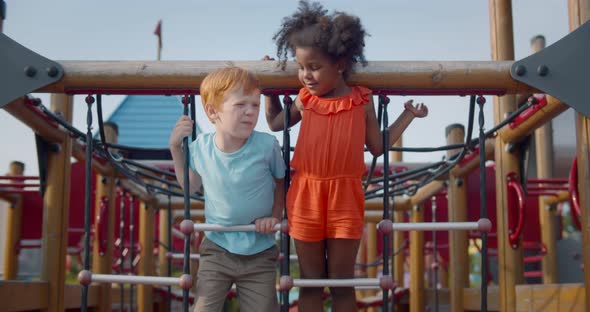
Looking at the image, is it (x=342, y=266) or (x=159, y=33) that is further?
(x=159, y=33)

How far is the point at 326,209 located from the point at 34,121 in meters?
1.97

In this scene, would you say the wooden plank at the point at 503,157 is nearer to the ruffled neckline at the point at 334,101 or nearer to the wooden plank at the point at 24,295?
the ruffled neckline at the point at 334,101

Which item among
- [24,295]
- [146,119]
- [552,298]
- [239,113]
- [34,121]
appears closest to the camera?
[239,113]

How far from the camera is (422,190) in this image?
5.91 meters

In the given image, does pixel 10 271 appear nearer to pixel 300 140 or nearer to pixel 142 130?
pixel 300 140

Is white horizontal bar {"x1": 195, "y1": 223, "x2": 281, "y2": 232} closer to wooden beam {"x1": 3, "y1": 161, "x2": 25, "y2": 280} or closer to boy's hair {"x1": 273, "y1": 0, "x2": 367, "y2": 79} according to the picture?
boy's hair {"x1": 273, "y1": 0, "x2": 367, "y2": 79}

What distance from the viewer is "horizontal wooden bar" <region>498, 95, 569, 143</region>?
126 inches

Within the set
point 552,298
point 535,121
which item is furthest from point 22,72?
point 552,298

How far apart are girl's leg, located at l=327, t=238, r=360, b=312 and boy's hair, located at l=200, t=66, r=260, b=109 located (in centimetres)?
64

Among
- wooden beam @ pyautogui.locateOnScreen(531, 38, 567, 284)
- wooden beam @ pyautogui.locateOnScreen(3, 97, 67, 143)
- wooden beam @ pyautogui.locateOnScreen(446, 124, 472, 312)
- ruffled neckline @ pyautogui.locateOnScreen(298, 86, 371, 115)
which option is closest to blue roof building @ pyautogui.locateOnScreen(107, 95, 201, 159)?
wooden beam @ pyautogui.locateOnScreen(531, 38, 567, 284)

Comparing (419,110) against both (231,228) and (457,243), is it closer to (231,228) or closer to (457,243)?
(231,228)

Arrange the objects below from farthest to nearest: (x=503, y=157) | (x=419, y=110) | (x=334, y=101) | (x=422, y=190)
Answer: (x=422, y=190)
(x=503, y=157)
(x=419, y=110)
(x=334, y=101)

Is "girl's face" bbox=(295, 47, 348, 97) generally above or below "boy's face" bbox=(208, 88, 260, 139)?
above

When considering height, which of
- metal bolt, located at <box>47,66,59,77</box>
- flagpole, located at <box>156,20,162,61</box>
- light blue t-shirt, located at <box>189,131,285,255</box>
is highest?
flagpole, located at <box>156,20,162,61</box>
